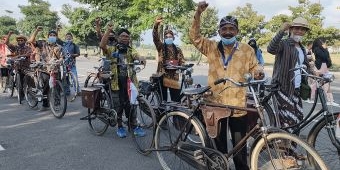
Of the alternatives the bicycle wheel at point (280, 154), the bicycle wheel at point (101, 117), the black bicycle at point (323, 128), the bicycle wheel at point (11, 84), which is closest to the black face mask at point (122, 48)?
the bicycle wheel at point (101, 117)

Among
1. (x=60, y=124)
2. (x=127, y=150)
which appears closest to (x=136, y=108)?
(x=127, y=150)

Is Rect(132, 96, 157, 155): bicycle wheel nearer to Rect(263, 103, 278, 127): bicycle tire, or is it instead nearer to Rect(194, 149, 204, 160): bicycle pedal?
Rect(194, 149, 204, 160): bicycle pedal

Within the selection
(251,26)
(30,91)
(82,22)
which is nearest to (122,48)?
(30,91)

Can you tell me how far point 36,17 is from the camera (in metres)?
71.0

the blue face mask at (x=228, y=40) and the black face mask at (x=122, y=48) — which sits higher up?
the blue face mask at (x=228, y=40)

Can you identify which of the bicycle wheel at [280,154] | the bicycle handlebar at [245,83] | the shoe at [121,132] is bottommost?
the shoe at [121,132]

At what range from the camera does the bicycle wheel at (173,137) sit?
14.0 feet

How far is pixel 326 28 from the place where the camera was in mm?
27812

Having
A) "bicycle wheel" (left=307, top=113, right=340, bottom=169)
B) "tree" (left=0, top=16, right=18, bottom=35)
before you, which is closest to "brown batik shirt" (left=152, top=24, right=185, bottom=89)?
"bicycle wheel" (left=307, top=113, right=340, bottom=169)

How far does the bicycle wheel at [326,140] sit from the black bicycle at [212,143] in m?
0.84

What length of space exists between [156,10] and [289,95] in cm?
2673

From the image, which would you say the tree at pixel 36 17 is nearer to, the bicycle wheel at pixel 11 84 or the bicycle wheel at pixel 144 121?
the bicycle wheel at pixel 11 84

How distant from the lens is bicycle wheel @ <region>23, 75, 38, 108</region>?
9.26 m

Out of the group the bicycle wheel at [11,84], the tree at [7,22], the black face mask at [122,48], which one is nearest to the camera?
the black face mask at [122,48]
